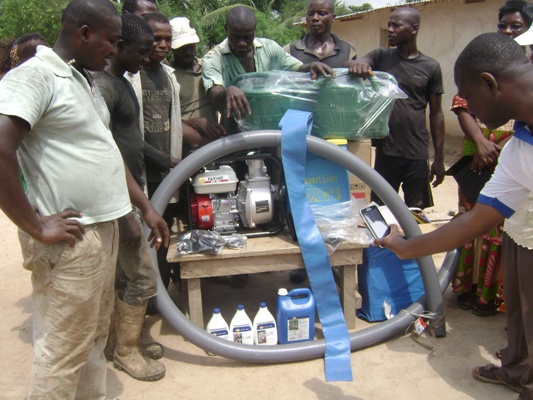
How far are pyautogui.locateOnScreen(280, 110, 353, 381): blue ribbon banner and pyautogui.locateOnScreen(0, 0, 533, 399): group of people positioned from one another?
352 mm

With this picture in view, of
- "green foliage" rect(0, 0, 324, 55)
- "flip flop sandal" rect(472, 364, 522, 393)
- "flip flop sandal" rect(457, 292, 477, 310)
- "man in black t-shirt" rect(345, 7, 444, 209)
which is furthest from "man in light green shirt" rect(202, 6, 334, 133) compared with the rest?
"green foliage" rect(0, 0, 324, 55)

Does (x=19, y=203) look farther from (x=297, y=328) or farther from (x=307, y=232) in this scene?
(x=297, y=328)

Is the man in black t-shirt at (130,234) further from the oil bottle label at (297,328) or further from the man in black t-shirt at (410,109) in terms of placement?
the man in black t-shirt at (410,109)

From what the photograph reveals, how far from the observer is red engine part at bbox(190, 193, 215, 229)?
11.6 ft

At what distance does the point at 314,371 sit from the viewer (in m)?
3.19

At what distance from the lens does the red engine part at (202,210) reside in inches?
140

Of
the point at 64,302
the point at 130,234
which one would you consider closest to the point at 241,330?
the point at 130,234

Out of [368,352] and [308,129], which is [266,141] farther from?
[368,352]

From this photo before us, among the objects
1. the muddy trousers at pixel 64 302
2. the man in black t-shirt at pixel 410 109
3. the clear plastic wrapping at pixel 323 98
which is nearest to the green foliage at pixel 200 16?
the man in black t-shirt at pixel 410 109

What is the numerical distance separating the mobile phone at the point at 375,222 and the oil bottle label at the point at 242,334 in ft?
3.54

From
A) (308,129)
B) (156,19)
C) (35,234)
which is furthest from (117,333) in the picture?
(156,19)

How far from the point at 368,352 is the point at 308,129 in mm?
1552

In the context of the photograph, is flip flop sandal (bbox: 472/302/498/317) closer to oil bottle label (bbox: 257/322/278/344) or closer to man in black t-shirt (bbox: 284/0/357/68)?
oil bottle label (bbox: 257/322/278/344)

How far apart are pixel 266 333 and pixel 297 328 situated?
0.21 meters
